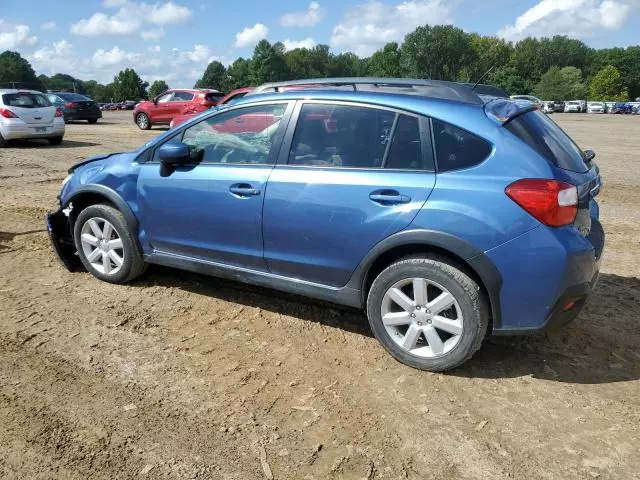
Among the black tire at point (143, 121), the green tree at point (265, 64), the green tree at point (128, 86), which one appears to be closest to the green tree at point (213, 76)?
the green tree at point (265, 64)

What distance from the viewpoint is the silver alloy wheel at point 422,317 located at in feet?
11.0

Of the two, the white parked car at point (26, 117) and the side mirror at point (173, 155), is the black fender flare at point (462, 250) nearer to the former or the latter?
the side mirror at point (173, 155)

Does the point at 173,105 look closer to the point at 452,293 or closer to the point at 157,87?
the point at 452,293

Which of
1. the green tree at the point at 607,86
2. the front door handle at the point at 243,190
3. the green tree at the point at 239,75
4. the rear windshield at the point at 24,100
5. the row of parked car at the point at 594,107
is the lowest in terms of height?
the row of parked car at the point at 594,107

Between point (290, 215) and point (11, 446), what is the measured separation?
79.5 inches

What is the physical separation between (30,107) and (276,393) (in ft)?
46.8

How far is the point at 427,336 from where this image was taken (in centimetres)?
343


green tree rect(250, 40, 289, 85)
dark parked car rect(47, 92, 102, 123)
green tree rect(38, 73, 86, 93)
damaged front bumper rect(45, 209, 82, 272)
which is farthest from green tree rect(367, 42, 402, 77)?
damaged front bumper rect(45, 209, 82, 272)

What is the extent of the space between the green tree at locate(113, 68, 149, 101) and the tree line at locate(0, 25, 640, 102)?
18 centimetres

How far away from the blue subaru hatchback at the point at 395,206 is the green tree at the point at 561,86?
4206 inches

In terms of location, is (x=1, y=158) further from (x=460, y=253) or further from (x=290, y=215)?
(x=460, y=253)

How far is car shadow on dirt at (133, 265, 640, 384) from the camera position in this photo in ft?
11.6

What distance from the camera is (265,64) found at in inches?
4621

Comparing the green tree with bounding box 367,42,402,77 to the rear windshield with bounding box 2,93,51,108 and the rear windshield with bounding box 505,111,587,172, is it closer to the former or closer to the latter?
the rear windshield with bounding box 2,93,51,108
